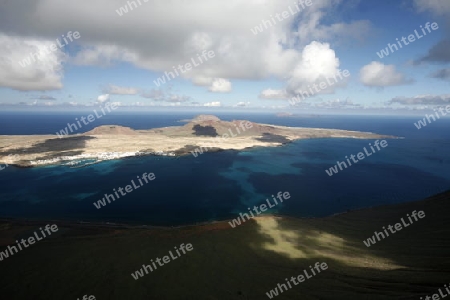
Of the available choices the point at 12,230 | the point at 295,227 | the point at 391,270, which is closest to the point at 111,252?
the point at 12,230

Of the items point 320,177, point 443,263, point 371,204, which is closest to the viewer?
point 443,263

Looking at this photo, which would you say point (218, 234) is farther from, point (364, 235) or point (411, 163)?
point (411, 163)

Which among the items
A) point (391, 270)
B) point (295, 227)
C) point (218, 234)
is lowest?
point (391, 270)

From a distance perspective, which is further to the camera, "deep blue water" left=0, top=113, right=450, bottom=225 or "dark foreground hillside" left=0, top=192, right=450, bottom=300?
"deep blue water" left=0, top=113, right=450, bottom=225

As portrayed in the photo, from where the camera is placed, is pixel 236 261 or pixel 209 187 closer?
pixel 236 261

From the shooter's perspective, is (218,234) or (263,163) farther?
(263,163)

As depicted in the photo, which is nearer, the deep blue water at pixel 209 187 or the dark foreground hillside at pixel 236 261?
the dark foreground hillside at pixel 236 261

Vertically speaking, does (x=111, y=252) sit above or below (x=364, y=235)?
above

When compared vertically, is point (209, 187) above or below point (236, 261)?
above
